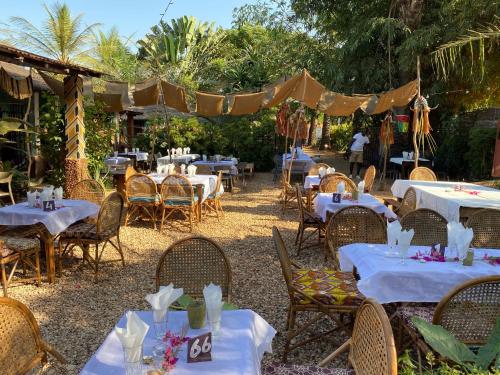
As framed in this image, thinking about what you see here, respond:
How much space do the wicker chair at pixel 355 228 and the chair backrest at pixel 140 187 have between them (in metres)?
3.77

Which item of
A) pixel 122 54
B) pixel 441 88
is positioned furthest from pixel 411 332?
pixel 122 54

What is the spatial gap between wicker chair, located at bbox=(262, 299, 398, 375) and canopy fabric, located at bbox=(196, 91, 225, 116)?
20.9ft

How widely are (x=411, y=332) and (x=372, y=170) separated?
5.43m

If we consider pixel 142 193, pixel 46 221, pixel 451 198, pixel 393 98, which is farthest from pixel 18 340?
pixel 393 98

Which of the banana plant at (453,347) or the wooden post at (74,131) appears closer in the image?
the banana plant at (453,347)

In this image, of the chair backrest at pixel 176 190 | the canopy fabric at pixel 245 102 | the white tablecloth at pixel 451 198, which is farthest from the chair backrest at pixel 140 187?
the white tablecloth at pixel 451 198

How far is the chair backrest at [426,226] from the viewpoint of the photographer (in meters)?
3.83

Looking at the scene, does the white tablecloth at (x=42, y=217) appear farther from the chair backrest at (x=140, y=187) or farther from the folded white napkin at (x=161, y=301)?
the folded white napkin at (x=161, y=301)

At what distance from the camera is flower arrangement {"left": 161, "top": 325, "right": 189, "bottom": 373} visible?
5.40ft

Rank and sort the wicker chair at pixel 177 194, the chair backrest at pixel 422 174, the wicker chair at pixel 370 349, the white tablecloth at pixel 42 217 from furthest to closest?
the chair backrest at pixel 422 174 < the wicker chair at pixel 177 194 < the white tablecloth at pixel 42 217 < the wicker chair at pixel 370 349

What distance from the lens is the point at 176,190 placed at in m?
6.91

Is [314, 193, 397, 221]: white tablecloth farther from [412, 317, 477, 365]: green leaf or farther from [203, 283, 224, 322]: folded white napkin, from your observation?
[203, 283, 224, 322]: folded white napkin

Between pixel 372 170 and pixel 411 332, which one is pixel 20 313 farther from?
pixel 372 170

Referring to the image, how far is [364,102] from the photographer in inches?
324
